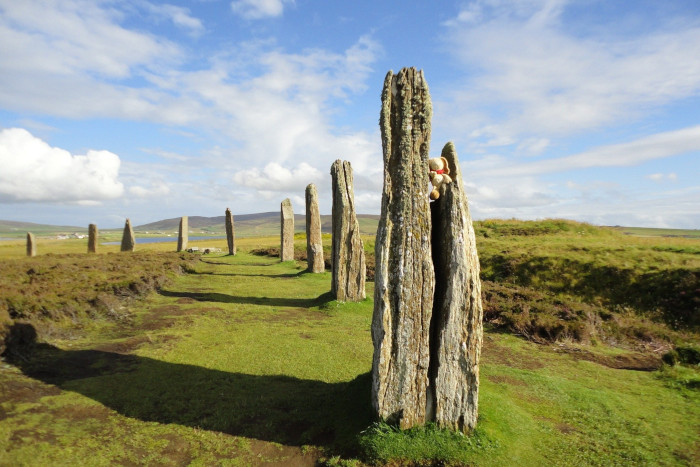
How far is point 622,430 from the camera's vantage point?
6.80 meters

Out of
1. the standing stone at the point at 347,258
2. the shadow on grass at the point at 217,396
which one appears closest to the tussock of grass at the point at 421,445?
the shadow on grass at the point at 217,396

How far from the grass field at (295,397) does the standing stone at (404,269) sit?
0.58m

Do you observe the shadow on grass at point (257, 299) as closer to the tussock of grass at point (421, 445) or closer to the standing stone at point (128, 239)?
the tussock of grass at point (421, 445)

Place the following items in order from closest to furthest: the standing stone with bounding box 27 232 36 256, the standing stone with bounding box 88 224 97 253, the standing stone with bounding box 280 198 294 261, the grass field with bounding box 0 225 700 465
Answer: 1. the grass field with bounding box 0 225 700 465
2. the standing stone with bounding box 280 198 294 261
3. the standing stone with bounding box 27 232 36 256
4. the standing stone with bounding box 88 224 97 253

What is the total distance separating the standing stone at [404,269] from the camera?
6500mm

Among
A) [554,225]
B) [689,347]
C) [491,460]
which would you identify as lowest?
[491,460]

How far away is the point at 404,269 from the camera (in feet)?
21.8

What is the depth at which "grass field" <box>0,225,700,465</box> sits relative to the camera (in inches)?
242

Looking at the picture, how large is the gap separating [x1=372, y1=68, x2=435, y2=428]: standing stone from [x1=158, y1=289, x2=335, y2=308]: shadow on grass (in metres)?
9.68

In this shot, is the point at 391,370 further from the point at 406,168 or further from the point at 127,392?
the point at 127,392

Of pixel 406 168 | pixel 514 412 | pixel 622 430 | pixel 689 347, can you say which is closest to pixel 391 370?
pixel 514 412

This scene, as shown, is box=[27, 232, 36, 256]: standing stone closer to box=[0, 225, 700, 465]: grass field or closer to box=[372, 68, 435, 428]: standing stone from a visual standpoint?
box=[0, 225, 700, 465]: grass field

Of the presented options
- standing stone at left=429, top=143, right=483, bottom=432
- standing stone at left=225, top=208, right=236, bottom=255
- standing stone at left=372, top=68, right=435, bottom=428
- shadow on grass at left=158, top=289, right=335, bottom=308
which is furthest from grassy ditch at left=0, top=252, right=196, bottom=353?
standing stone at left=225, top=208, right=236, bottom=255

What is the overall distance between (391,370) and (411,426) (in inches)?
38.0
